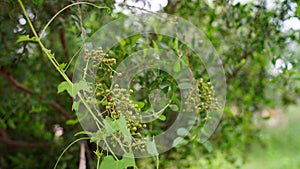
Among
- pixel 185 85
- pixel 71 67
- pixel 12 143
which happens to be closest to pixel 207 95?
pixel 185 85

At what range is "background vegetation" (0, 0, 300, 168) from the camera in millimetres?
812

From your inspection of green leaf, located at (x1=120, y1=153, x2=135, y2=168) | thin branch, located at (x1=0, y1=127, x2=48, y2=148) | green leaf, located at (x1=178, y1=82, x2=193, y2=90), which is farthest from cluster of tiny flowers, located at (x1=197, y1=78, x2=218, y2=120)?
thin branch, located at (x1=0, y1=127, x2=48, y2=148)

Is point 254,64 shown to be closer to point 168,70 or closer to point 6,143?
point 168,70

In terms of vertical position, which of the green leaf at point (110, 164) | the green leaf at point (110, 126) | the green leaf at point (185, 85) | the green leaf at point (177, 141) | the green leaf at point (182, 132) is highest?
the green leaf at point (185, 85)

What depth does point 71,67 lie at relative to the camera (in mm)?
1018

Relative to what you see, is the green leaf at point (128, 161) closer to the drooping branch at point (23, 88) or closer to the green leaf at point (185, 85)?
the green leaf at point (185, 85)

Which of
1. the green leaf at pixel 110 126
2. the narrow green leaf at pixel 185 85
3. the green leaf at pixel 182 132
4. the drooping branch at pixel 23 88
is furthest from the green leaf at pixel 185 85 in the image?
Result: the drooping branch at pixel 23 88

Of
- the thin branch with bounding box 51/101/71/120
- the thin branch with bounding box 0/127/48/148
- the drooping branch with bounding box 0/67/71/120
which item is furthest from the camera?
the thin branch with bounding box 0/127/48/148

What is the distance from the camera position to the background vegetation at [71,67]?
0.81 meters

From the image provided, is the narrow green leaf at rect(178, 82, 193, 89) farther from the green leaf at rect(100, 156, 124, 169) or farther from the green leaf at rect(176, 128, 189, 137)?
the green leaf at rect(100, 156, 124, 169)

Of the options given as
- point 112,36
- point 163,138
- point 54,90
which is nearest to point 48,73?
point 54,90

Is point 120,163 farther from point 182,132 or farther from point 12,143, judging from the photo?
point 12,143

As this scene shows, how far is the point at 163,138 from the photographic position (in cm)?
84

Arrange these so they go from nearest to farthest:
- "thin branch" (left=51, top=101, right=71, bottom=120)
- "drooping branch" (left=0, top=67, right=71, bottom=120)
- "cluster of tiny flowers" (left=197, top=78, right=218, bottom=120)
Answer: "cluster of tiny flowers" (left=197, top=78, right=218, bottom=120)
"drooping branch" (left=0, top=67, right=71, bottom=120)
"thin branch" (left=51, top=101, right=71, bottom=120)
